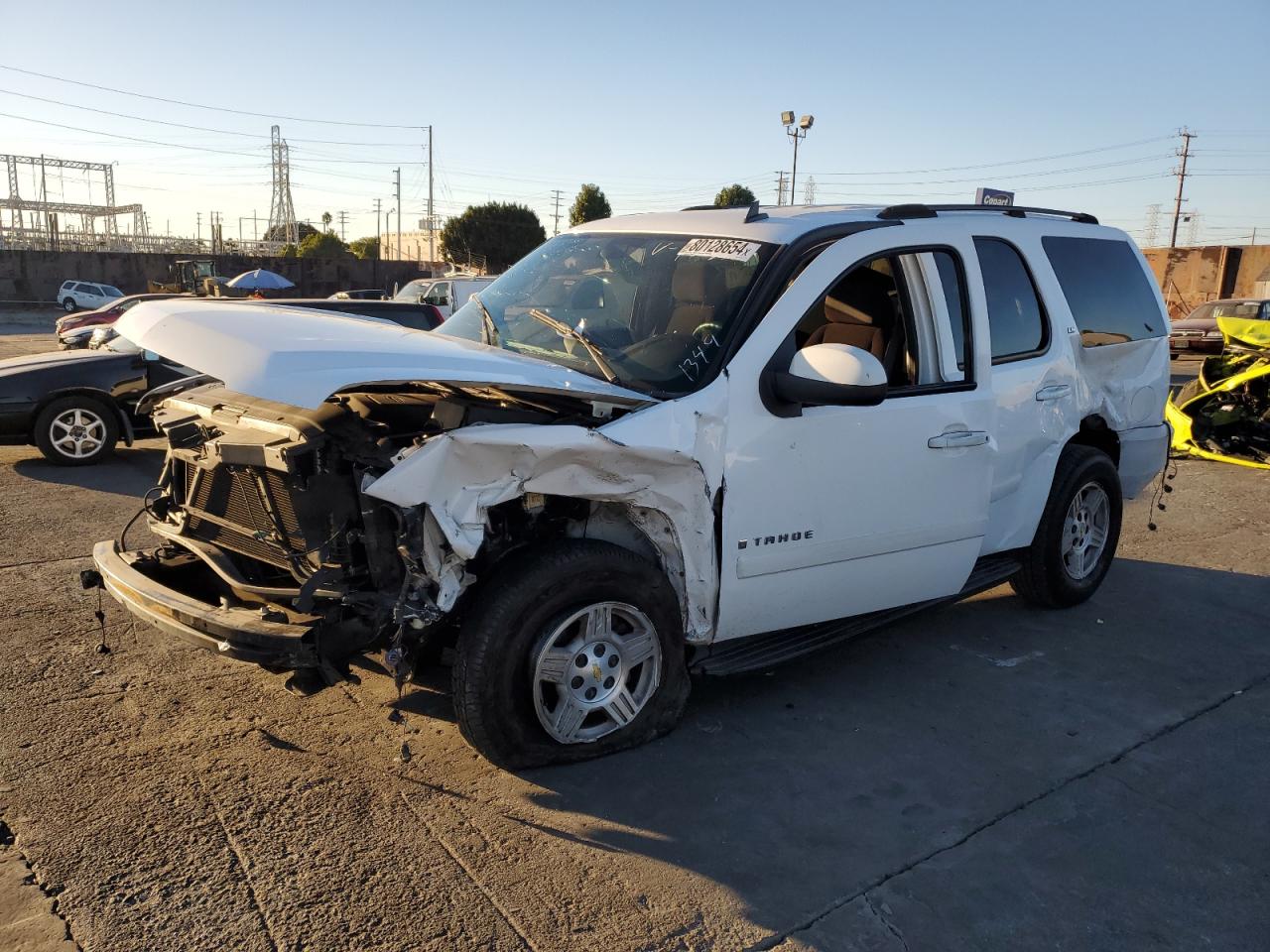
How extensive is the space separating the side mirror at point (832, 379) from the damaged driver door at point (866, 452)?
0.10 m

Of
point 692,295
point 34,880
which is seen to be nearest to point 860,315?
point 692,295

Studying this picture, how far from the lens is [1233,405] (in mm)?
10523

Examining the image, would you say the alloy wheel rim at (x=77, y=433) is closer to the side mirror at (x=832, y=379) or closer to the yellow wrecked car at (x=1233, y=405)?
the side mirror at (x=832, y=379)

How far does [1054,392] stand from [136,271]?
51046mm

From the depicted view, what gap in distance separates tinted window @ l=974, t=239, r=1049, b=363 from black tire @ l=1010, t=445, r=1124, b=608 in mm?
787

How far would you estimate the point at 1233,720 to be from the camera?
438cm

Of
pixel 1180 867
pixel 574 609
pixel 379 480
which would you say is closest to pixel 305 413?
pixel 379 480

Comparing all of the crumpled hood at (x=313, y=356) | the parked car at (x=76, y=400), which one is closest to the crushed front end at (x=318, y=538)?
the crumpled hood at (x=313, y=356)

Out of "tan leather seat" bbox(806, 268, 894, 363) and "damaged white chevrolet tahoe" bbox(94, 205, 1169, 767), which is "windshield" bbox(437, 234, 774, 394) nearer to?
"damaged white chevrolet tahoe" bbox(94, 205, 1169, 767)

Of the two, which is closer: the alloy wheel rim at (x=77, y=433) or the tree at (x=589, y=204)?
the alloy wheel rim at (x=77, y=433)

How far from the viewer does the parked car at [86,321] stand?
18.7 meters

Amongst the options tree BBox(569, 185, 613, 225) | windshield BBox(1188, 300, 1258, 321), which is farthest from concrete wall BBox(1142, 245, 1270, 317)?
tree BBox(569, 185, 613, 225)

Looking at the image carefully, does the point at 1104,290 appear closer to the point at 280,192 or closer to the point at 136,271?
the point at 136,271

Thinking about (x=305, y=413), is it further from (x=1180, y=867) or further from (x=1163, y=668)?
(x=1163, y=668)
